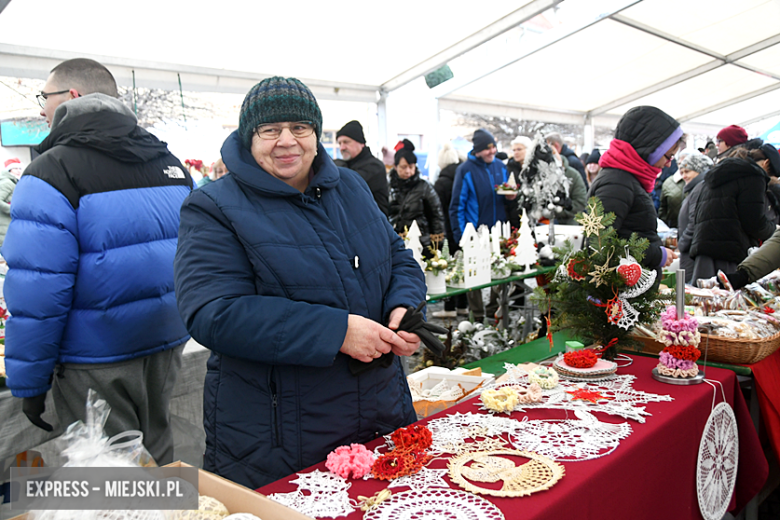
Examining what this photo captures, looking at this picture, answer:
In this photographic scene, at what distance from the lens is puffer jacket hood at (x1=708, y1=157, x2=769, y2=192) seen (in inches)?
137

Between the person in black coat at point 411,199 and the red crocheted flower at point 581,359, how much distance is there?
9.71ft

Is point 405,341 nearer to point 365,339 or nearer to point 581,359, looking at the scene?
point 365,339

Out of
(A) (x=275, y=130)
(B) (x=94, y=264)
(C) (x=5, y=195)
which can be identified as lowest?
(B) (x=94, y=264)

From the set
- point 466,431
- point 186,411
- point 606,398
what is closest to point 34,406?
point 186,411

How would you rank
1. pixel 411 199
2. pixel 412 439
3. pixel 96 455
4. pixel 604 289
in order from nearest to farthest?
pixel 96 455 → pixel 412 439 → pixel 604 289 → pixel 411 199

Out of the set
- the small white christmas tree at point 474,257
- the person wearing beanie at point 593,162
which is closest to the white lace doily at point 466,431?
the small white christmas tree at point 474,257

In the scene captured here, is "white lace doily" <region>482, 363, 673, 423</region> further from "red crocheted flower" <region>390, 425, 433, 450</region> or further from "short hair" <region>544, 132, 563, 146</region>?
"short hair" <region>544, 132, 563, 146</region>

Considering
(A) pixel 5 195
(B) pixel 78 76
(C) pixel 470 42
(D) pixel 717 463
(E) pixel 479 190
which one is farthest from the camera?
(C) pixel 470 42

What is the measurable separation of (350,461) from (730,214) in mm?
3384

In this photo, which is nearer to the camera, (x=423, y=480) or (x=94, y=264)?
(x=423, y=480)

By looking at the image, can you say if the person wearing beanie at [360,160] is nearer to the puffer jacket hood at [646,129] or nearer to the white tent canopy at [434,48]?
the white tent canopy at [434,48]

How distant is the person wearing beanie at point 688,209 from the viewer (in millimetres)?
4013

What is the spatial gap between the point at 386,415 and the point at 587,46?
24.5ft

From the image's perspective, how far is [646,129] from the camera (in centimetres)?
283
